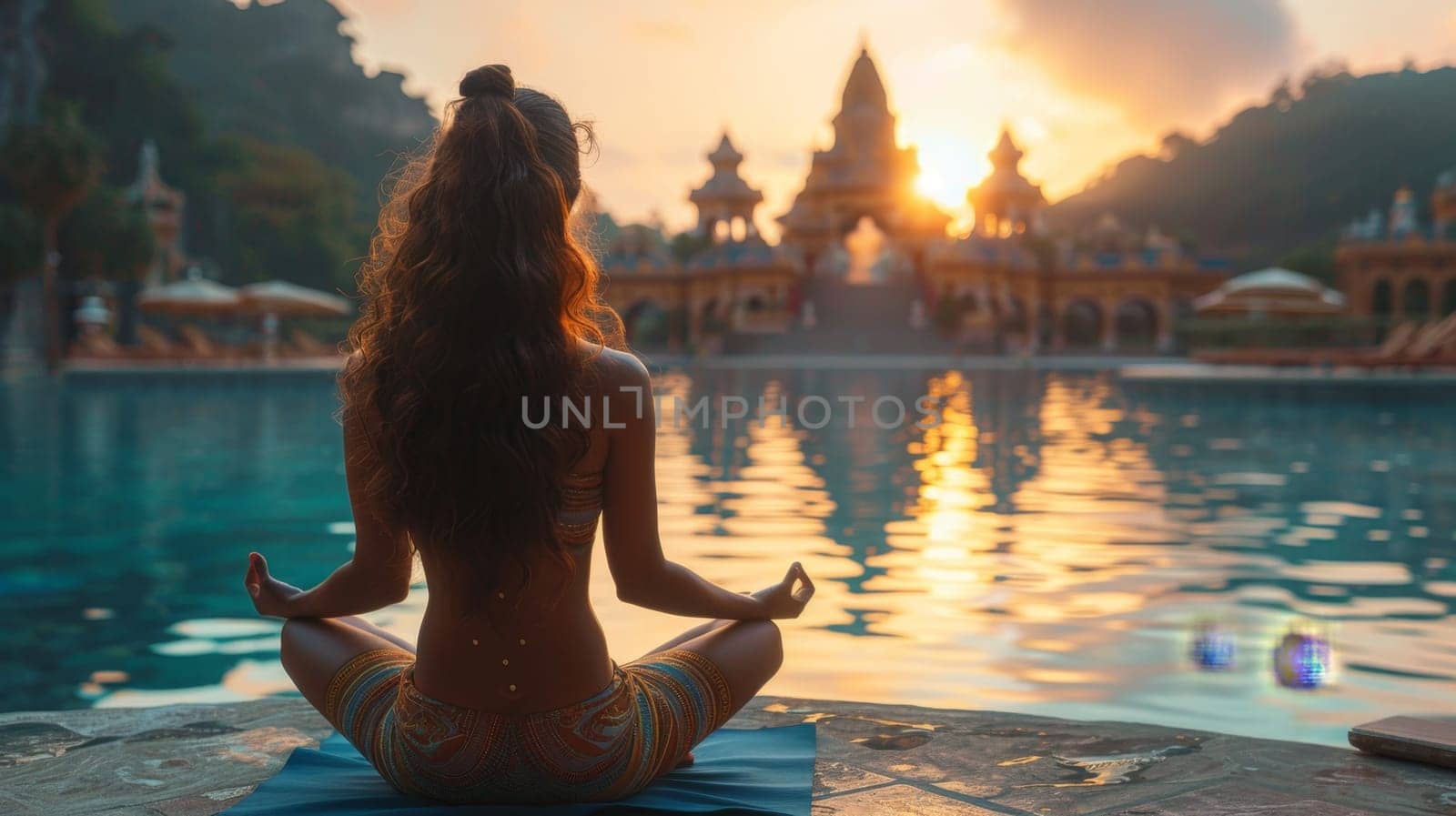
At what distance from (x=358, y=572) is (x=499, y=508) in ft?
1.22

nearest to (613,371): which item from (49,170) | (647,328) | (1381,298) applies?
(49,170)

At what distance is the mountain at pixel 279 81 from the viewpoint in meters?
65.8

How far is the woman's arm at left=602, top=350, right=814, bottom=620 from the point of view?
1801 millimetres

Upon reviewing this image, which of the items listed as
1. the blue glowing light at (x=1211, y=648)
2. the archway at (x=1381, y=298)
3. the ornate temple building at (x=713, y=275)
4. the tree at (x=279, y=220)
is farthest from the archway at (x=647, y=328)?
the blue glowing light at (x=1211, y=648)

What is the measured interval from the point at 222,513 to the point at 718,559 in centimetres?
314

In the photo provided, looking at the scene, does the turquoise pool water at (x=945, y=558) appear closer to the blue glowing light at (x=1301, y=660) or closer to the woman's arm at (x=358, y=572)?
the blue glowing light at (x=1301, y=660)

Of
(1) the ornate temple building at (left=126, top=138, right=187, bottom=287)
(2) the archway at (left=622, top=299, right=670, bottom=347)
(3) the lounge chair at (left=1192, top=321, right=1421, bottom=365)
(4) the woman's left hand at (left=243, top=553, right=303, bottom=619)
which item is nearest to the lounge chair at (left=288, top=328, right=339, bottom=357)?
(1) the ornate temple building at (left=126, top=138, right=187, bottom=287)

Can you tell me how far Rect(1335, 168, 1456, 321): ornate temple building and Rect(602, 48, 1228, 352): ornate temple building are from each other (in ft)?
14.1

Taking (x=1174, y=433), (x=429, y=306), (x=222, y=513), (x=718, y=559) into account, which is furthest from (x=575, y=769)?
(x=1174, y=433)

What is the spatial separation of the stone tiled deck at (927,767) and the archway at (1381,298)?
43935mm

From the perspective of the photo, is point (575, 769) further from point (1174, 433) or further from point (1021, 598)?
point (1174, 433)

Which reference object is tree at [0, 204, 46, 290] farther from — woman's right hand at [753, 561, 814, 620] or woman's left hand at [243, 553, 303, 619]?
woman's right hand at [753, 561, 814, 620]

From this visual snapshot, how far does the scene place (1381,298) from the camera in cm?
4222

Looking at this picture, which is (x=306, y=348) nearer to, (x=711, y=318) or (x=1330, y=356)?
(x=711, y=318)
